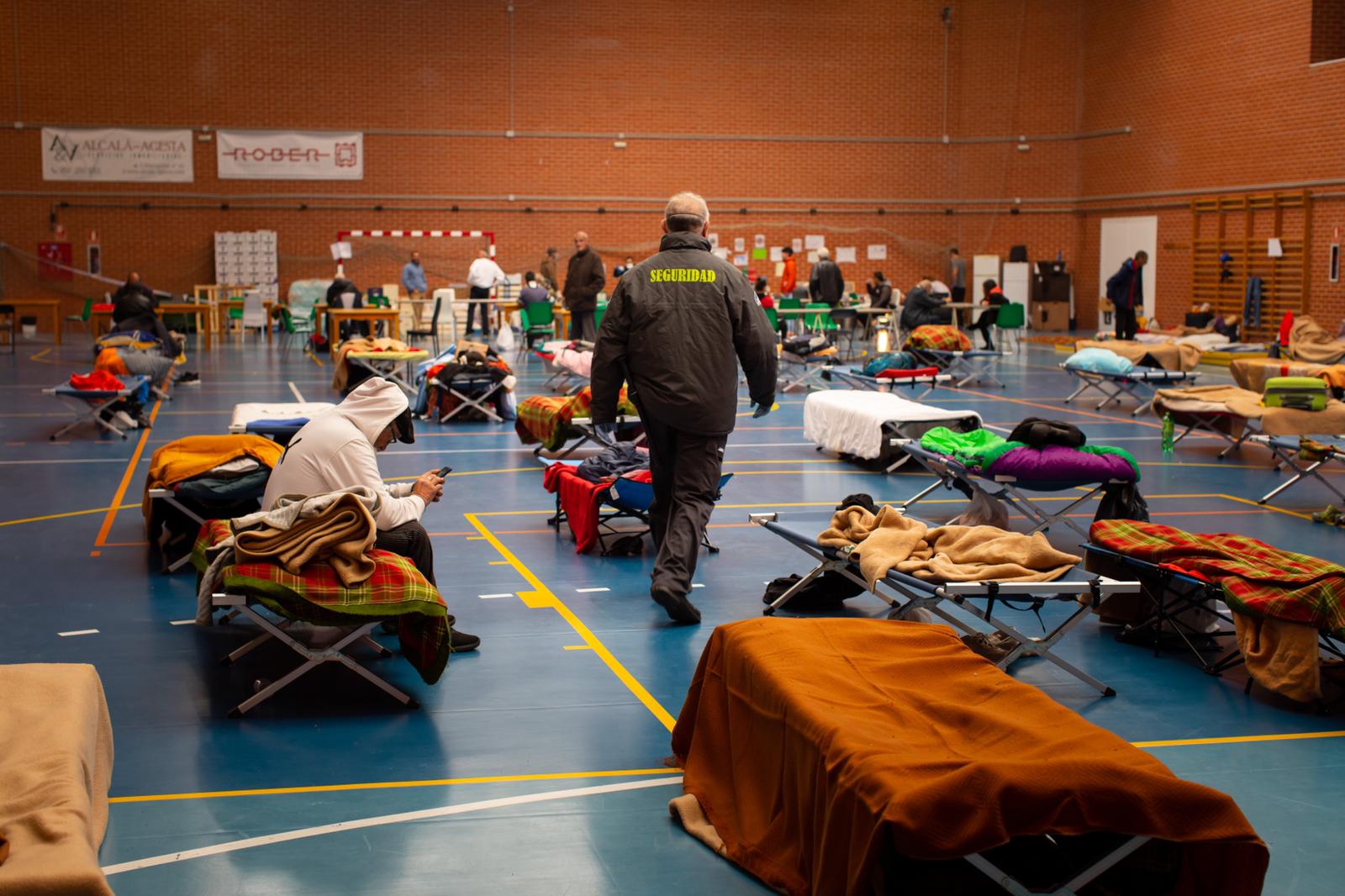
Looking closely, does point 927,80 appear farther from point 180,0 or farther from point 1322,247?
point 180,0

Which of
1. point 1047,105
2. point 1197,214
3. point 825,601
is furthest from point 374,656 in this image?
point 1047,105

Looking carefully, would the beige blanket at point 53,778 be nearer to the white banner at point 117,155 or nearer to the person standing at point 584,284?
the person standing at point 584,284

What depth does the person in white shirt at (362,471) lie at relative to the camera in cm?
573

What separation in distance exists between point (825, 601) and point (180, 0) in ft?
80.9

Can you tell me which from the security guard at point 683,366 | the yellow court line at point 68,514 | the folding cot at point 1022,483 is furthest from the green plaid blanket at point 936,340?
the security guard at point 683,366

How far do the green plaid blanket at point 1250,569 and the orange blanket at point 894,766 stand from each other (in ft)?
5.76

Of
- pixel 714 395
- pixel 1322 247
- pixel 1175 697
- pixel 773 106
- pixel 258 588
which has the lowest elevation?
pixel 1175 697

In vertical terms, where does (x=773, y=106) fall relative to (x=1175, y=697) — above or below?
above

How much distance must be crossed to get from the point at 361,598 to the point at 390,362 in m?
13.1

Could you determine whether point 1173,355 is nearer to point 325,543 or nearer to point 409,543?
point 409,543

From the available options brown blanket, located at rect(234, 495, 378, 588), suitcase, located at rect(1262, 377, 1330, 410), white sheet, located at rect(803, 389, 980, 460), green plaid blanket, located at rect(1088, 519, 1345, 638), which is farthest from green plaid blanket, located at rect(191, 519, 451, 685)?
suitcase, located at rect(1262, 377, 1330, 410)

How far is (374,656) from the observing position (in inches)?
231

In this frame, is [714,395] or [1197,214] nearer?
[714,395]

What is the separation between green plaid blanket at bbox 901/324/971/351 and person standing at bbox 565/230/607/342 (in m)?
4.34
